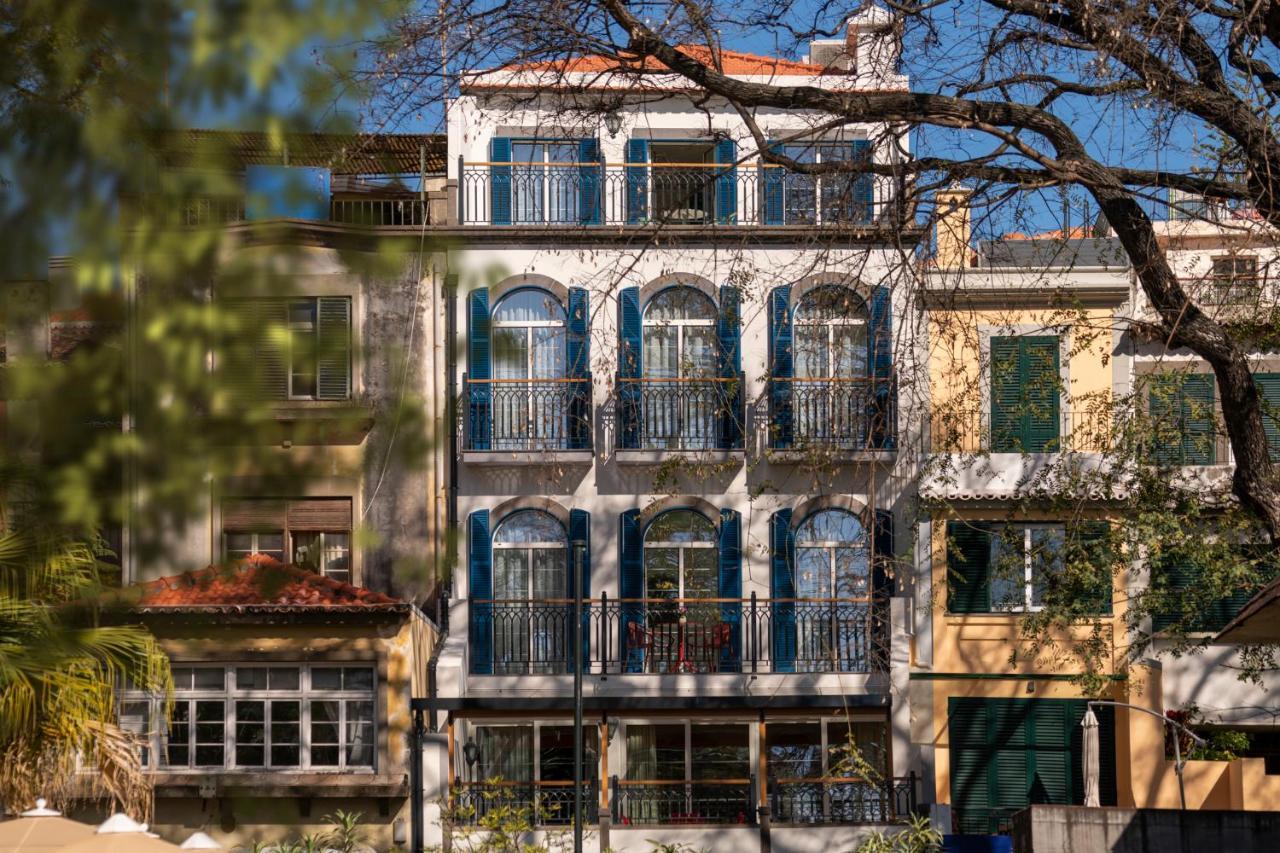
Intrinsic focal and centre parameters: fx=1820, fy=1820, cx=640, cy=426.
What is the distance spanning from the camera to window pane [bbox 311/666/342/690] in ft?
70.5

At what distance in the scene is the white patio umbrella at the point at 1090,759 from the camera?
68.4 feet

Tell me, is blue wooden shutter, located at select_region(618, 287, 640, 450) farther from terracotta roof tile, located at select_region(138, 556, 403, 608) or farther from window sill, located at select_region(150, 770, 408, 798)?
terracotta roof tile, located at select_region(138, 556, 403, 608)

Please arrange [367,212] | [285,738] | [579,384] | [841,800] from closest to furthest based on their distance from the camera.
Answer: [367,212]
[285,738]
[841,800]
[579,384]

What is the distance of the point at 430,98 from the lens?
7738 millimetres

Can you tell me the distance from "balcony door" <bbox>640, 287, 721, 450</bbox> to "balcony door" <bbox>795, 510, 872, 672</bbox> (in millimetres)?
1866

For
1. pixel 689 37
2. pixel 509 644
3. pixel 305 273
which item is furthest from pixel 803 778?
pixel 305 273

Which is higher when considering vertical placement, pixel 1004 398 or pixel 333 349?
pixel 1004 398

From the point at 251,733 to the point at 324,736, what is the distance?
839mm

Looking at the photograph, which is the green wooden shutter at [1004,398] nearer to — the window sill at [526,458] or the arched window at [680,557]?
the arched window at [680,557]

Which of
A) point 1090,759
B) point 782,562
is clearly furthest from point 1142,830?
point 782,562

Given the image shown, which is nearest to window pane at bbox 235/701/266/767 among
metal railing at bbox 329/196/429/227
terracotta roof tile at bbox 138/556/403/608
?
terracotta roof tile at bbox 138/556/403/608

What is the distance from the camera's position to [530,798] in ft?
71.3

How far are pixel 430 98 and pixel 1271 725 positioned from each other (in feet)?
59.2

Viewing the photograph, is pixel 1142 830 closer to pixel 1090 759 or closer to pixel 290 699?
pixel 1090 759
